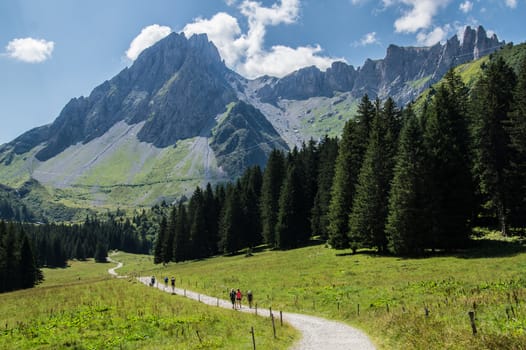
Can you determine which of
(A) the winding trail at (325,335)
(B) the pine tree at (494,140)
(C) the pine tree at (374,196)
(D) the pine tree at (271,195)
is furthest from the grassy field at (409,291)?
(D) the pine tree at (271,195)

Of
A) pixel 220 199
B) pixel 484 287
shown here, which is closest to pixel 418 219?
pixel 484 287

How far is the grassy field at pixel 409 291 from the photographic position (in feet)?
52.3

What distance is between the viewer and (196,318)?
86.3 ft

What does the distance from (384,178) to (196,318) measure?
33205 mm

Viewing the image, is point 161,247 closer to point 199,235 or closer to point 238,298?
point 199,235

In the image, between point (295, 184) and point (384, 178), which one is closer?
point (384, 178)

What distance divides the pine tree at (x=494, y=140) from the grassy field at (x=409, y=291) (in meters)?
4.87

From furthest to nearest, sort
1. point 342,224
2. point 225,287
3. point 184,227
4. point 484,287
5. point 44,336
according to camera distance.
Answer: point 184,227 < point 342,224 < point 225,287 < point 484,287 < point 44,336

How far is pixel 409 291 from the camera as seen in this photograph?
28062 mm

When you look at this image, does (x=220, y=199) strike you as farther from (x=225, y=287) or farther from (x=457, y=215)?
(x=457, y=215)

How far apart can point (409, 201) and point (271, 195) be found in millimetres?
44431

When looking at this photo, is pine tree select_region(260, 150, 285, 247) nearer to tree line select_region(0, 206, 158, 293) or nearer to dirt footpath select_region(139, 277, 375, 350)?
tree line select_region(0, 206, 158, 293)

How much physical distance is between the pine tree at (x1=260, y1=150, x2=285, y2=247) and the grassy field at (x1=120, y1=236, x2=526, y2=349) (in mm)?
26238

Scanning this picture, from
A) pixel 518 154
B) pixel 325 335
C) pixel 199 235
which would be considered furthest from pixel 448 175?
pixel 199 235
